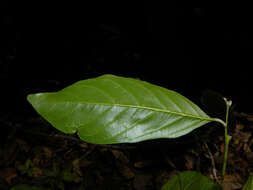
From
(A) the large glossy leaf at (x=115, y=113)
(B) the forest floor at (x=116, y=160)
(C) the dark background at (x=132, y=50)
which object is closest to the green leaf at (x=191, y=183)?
(A) the large glossy leaf at (x=115, y=113)

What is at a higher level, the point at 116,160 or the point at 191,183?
the point at 191,183

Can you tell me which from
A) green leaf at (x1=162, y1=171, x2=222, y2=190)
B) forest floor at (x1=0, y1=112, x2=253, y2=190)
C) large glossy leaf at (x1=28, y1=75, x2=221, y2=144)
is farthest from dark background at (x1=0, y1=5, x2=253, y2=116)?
large glossy leaf at (x1=28, y1=75, x2=221, y2=144)

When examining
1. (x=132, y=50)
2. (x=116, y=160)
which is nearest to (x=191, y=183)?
(x=116, y=160)

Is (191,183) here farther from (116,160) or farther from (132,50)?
(132,50)

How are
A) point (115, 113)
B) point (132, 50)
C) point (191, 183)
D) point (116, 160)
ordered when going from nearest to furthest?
point (115, 113)
point (191, 183)
point (116, 160)
point (132, 50)

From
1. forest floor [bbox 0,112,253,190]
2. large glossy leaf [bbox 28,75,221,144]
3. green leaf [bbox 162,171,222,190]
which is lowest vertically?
forest floor [bbox 0,112,253,190]

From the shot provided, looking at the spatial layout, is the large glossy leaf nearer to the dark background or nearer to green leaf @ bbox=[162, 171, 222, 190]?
green leaf @ bbox=[162, 171, 222, 190]

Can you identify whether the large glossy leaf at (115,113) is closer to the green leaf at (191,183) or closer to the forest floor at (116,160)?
the green leaf at (191,183)
